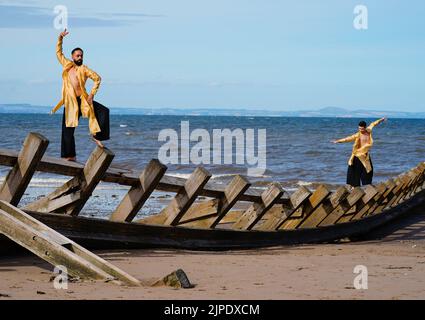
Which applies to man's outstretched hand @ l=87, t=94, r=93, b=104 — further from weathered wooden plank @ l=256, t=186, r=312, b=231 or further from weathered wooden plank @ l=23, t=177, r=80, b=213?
weathered wooden plank @ l=23, t=177, r=80, b=213

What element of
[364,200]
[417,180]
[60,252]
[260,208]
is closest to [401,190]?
[417,180]

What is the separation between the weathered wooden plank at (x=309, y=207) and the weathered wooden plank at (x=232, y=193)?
2311mm

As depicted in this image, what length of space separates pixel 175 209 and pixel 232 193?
2.67 feet

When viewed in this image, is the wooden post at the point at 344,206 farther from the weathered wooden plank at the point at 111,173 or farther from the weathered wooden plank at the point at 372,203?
the weathered wooden plank at the point at 111,173

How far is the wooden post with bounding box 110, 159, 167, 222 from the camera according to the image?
8.54m

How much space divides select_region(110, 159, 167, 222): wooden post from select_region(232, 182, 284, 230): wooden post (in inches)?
92.7

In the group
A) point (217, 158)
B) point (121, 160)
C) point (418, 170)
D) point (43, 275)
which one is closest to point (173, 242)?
point (43, 275)

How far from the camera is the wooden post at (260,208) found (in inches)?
420

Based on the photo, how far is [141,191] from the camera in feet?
28.5

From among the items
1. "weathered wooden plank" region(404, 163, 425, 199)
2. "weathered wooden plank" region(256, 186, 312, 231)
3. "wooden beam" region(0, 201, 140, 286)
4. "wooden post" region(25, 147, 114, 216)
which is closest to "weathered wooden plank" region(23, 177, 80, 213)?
"wooden post" region(25, 147, 114, 216)

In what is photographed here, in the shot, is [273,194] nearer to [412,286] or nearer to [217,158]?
[412,286]

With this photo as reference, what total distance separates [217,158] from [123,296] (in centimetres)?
3661

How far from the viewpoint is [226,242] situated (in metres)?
10.3
